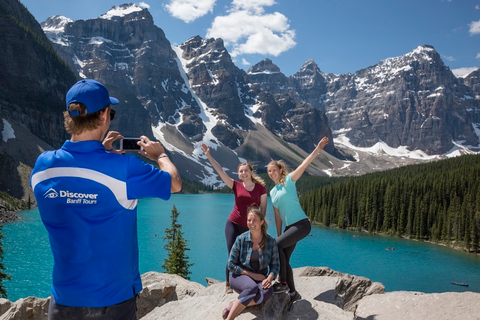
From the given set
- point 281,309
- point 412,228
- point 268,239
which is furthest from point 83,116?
point 412,228

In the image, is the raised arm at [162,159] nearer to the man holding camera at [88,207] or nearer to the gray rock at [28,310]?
the man holding camera at [88,207]

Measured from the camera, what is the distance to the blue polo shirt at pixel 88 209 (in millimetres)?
3010

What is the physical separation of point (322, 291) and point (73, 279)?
23.6ft

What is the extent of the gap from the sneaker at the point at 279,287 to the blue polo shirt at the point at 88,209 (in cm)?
466

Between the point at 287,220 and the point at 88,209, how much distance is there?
5559 mm

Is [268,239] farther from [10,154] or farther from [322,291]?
[10,154]

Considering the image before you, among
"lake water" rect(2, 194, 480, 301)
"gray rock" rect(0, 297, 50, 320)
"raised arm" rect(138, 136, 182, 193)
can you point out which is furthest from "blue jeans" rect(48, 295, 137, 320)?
"lake water" rect(2, 194, 480, 301)

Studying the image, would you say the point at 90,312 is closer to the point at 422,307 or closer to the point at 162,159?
the point at 162,159

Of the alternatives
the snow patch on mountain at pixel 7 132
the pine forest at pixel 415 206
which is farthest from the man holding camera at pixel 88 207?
the snow patch on mountain at pixel 7 132

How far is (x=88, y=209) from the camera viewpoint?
300 centimetres

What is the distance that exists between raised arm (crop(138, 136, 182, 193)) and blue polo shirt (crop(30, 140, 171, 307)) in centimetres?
16

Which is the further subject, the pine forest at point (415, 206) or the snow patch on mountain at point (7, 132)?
the snow patch on mountain at point (7, 132)

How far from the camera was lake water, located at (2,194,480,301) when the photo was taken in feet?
123

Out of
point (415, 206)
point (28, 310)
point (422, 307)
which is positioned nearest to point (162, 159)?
point (422, 307)
